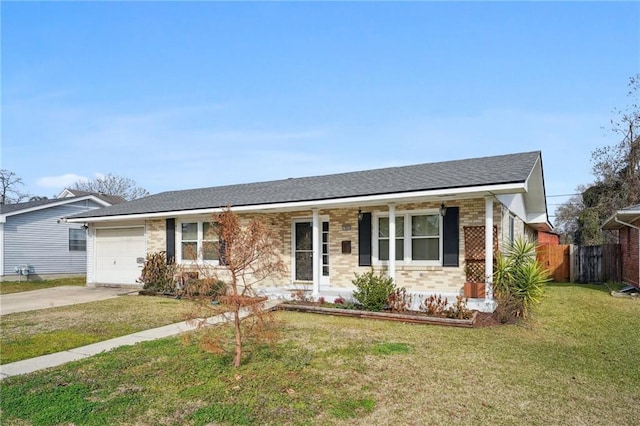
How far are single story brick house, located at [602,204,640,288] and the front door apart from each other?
31.0ft

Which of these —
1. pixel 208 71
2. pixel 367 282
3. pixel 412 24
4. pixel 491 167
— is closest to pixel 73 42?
pixel 208 71

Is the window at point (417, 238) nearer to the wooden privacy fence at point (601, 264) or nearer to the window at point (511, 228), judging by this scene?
the window at point (511, 228)

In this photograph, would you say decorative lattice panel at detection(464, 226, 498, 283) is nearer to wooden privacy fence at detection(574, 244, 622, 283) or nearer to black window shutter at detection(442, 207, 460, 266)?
black window shutter at detection(442, 207, 460, 266)

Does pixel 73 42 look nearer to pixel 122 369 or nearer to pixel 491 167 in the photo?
pixel 122 369

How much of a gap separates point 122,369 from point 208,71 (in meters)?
10.6

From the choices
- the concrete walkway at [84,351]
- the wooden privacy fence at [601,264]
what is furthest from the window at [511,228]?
Answer: the concrete walkway at [84,351]

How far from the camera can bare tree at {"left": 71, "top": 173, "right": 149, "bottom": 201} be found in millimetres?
48312

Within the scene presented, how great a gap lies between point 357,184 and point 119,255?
10.3 meters

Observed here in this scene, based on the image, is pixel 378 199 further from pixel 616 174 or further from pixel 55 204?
pixel 616 174

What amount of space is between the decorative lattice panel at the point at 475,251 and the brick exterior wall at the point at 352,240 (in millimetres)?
128

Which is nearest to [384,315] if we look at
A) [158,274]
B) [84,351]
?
[84,351]

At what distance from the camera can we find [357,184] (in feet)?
40.5

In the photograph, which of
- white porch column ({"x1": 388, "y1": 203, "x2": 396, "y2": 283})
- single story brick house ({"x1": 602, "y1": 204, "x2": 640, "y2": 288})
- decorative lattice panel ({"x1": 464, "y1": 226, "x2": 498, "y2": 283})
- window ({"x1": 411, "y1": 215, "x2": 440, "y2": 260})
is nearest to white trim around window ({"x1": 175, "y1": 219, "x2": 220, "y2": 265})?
Result: white porch column ({"x1": 388, "y1": 203, "x2": 396, "y2": 283})

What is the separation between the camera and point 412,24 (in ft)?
37.3
